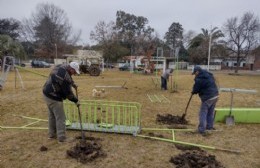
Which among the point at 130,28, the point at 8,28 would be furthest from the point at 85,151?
the point at 130,28

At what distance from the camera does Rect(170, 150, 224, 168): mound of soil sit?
4656mm

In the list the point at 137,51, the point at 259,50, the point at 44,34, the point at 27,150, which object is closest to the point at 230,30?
the point at 259,50

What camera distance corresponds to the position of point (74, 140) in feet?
19.1

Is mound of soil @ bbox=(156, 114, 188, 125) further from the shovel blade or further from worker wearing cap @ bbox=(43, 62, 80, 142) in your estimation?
worker wearing cap @ bbox=(43, 62, 80, 142)

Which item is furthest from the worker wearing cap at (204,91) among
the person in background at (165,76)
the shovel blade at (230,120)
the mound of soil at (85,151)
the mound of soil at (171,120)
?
the person in background at (165,76)

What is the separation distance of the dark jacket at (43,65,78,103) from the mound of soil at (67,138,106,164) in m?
0.98

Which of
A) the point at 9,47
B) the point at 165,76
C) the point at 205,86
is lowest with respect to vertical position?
the point at 165,76

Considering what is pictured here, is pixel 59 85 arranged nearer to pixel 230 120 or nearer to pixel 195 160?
pixel 195 160

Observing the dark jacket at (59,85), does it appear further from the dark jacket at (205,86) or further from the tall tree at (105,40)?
the tall tree at (105,40)

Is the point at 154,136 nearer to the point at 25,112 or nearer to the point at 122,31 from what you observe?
the point at 25,112

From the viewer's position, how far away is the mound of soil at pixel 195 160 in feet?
15.3

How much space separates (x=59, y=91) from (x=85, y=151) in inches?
52.3

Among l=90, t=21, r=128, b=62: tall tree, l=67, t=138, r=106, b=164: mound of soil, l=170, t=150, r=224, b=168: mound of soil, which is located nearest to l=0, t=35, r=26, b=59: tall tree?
l=90, t=21, r=128, b=62: tall tree

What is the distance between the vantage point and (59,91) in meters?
5.45
